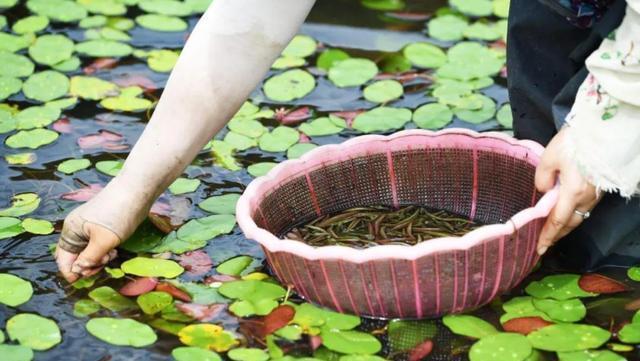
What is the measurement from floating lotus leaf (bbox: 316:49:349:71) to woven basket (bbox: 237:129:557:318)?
29.8 inches

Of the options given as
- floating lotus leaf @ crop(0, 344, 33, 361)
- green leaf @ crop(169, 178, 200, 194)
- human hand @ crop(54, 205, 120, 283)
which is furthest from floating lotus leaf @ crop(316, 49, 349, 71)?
floating lotus leaf @ crop(0, 344, 33, 361)

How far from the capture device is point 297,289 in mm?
1938

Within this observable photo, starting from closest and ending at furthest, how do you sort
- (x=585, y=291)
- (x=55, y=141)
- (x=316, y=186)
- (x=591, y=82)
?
1. (x=591, y=82)
2. (x=585, y=291)
3. (x=316, y=186)
4. (x=55, y=141)

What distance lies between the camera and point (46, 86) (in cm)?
275

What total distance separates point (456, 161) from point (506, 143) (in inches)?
4.6

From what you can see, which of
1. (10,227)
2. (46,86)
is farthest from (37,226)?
(46,86)

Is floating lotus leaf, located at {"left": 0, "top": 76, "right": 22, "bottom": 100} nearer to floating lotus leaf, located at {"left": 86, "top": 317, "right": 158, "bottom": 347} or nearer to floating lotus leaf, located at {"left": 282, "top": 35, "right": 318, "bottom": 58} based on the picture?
floating lotus leaf, located at {"left": 282, "top": 35, "right": 318, "bottom": 58}

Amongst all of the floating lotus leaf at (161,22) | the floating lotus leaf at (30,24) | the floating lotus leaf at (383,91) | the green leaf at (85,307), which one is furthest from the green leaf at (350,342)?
the floating lotus leaf at (30,24)

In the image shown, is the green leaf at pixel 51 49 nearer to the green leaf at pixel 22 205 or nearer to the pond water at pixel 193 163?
the pond water at pixel 193 163

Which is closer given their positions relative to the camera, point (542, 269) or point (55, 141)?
point (542, 269)

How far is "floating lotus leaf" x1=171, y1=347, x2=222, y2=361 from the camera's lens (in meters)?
1.81

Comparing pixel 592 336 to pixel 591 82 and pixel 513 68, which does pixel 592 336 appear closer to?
pixel 591 82

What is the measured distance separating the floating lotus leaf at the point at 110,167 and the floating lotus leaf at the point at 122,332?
0.55m

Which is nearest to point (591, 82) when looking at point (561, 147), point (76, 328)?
point (561, 147)
